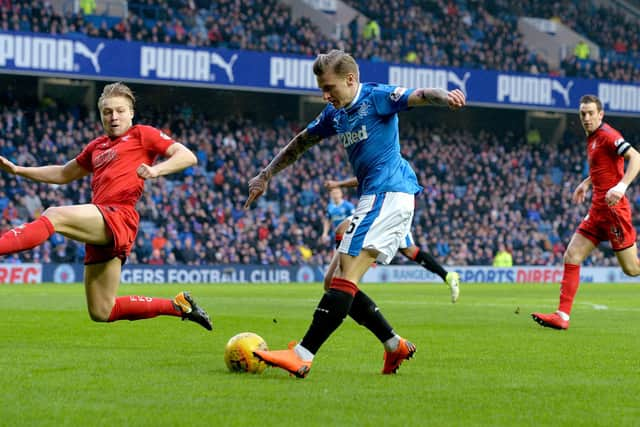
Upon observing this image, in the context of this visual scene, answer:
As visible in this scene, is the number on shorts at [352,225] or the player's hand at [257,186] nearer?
the number on shorts at [352,225]

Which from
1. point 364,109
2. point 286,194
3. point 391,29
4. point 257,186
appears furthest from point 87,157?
point 391,29

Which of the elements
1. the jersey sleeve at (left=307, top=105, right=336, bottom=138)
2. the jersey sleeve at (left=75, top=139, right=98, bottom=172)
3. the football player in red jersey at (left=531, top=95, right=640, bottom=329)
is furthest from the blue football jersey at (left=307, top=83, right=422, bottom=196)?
the football player in red jersey at (left=531, top=95, right=640, bottom=329)

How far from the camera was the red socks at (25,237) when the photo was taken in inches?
305

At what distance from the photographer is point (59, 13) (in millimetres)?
34125

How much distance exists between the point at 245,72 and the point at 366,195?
3012 centimetres

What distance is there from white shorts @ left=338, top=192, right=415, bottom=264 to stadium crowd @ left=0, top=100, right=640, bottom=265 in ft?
76.0

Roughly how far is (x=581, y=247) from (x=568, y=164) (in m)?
33.3

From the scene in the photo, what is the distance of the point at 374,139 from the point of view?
7285 millimetres

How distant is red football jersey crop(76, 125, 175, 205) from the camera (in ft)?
28.1

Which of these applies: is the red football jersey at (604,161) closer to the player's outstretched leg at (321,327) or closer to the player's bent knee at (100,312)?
the player's bent knee at (100,312)

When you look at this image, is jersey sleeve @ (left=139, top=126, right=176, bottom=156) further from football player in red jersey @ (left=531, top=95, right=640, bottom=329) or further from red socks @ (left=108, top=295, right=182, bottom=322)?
football player in red jersey @ (left=531, top=95, right=640, bottom=329)

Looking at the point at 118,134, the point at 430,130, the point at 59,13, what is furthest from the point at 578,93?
the point at 118,134

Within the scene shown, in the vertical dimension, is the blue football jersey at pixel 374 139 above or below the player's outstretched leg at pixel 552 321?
above

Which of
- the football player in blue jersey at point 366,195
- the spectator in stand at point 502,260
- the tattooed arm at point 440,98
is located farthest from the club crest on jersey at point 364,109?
the spectator in stand at point 502,260
